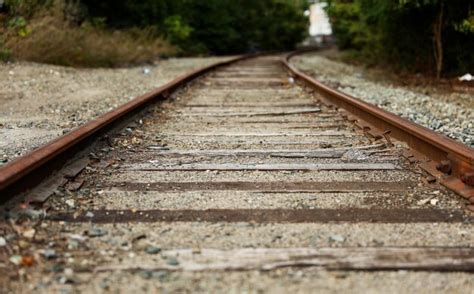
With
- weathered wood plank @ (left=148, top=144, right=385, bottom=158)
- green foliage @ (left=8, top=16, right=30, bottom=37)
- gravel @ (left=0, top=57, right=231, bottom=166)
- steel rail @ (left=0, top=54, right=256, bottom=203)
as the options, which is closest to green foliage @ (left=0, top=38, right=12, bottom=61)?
gravel @ (left=0, top=57, right=231, bottom=166)

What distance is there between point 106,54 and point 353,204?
12.8 meters

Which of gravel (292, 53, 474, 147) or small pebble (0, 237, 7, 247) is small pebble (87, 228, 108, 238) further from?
gravel (292, 53, 474, 147)

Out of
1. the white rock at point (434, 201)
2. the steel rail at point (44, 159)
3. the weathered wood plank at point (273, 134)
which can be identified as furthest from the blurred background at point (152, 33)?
the white rock at point (434, 201)

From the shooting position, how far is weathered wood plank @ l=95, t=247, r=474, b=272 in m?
2.28

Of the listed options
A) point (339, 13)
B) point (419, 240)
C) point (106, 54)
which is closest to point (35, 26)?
point (106, 54)

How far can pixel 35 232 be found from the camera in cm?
260

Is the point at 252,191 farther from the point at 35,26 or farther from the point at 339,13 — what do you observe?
the point at 339,13

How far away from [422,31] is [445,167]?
1022 centimetres

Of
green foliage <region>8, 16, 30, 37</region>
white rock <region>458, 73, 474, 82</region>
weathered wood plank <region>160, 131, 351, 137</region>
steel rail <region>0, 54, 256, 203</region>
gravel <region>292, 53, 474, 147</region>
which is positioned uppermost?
green foliage <region>8, 16, 30, 37</region>

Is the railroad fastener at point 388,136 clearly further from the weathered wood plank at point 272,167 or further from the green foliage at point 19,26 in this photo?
the green foliage at point 19,26

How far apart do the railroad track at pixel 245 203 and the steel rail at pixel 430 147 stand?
13 mm

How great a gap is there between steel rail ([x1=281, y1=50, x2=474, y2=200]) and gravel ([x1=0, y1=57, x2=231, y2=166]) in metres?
2.71

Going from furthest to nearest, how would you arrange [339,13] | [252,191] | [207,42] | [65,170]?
[207,42], [339,13], [65,170], [252,191]

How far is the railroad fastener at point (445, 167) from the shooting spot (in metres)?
3.49
